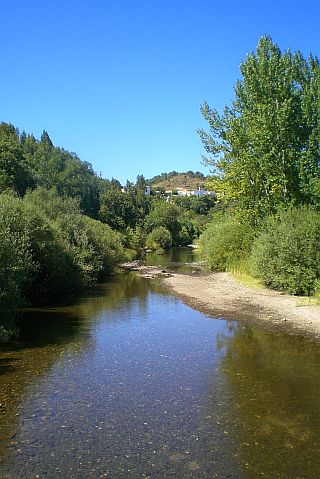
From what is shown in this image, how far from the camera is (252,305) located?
3350 centimetres

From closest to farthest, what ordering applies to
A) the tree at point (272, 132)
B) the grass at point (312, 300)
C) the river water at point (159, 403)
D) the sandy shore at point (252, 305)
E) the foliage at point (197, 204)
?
the river water at point (159, 403)
the sandy shore at point (252, 305)
the grass at point (312, 300)
the tree at point (272, 132)
the foliage at point (197, 204)

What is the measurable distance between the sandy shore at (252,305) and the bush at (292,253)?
4.36 ft

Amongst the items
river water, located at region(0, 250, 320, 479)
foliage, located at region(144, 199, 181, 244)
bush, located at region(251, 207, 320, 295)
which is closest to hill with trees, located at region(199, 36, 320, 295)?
bush, located at region(251, 207, 320, 295)

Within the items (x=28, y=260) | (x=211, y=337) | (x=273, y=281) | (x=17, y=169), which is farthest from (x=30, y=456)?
(x=17, y=169)

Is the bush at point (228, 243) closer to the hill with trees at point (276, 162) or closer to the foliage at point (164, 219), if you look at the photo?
the hill with trees at point (276, 162)

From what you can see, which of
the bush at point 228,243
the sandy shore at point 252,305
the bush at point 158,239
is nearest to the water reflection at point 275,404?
the sandy shore at point 252,305

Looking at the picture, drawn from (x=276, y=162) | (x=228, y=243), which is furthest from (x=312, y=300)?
(x=228, y=243)

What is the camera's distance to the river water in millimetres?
11539

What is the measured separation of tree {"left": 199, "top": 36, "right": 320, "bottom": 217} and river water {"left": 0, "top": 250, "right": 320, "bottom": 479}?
20.3m

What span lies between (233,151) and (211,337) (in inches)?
1079

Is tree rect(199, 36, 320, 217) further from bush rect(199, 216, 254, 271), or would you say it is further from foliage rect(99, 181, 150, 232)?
foliage rect(99, 181, 150, 232)

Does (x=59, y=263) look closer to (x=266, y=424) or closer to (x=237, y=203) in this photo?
(x=237, y=203)

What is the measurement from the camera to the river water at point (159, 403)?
11.5m

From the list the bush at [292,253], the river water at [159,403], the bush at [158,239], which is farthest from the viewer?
the bush at [158,239]
